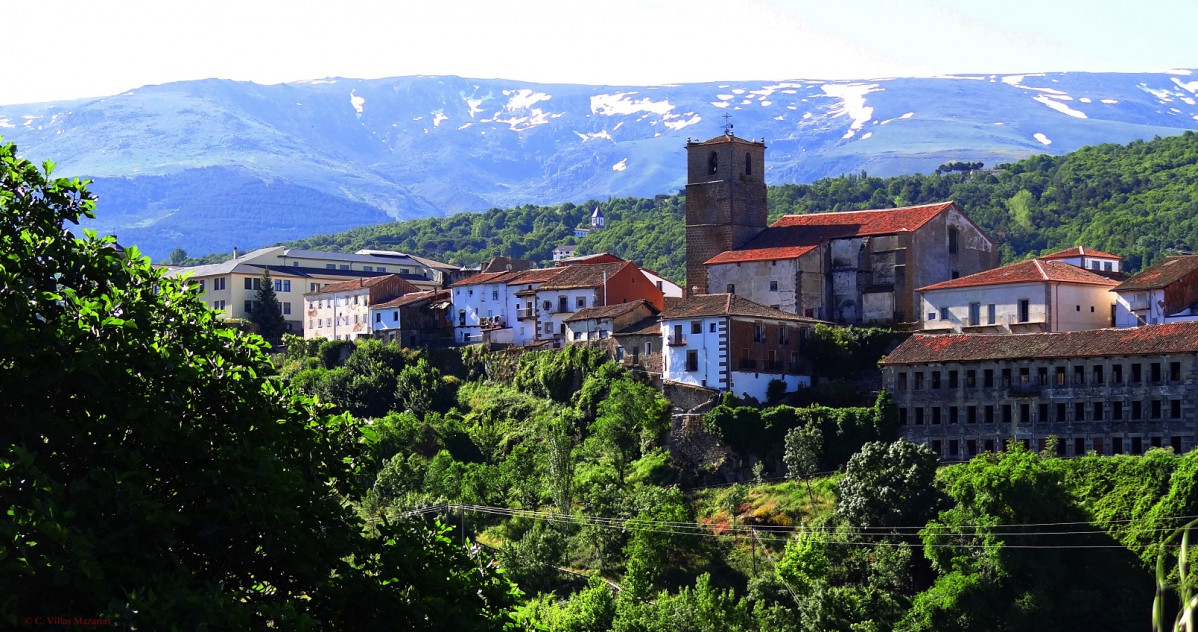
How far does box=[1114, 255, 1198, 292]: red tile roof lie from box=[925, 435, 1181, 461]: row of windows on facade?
11.8 m

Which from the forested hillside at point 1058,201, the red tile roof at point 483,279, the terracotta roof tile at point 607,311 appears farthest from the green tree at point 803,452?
the forested hillside at point 1058,201

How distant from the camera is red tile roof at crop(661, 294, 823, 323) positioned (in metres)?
78.8

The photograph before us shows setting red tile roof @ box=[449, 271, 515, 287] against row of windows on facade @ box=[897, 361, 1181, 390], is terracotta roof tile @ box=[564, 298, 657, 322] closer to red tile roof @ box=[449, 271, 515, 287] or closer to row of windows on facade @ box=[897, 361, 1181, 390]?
red tile roof @ box=[449, 271, 515, 287]

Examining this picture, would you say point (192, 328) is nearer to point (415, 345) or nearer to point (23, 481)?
point (23, 481)

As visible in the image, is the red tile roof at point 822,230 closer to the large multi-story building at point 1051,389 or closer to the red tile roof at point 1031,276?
the red tile roof at point 1031,276

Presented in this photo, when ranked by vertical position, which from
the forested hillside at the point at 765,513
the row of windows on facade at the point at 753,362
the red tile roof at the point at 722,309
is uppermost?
the red tile roof at the point at 722,309

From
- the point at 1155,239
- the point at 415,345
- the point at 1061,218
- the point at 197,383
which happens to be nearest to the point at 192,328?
the point at 197,383

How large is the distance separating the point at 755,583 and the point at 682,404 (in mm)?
14991

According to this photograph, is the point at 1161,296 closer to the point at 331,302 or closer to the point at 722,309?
the point at 722,309

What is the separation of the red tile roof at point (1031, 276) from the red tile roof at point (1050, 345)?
635 cm

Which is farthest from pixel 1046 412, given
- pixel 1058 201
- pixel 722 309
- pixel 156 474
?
pixel 1058 201

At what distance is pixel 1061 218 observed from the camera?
159 meters

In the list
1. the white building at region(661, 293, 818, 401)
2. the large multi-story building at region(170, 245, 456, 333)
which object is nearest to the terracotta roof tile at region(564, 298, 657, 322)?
the white building at region(661, 293, 818, 401)

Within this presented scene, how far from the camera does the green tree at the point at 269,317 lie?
11694 centimetres
